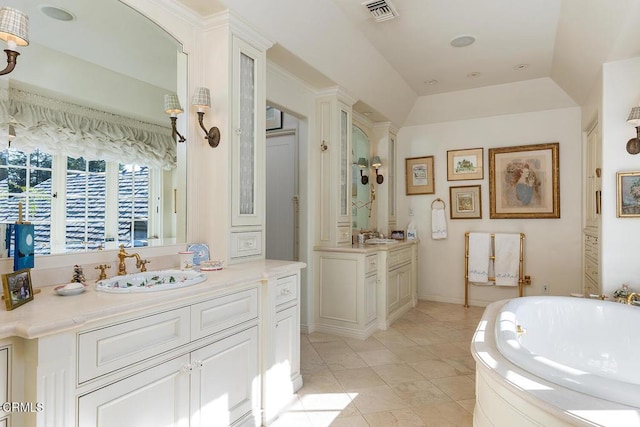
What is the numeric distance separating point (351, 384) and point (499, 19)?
10.6 feet

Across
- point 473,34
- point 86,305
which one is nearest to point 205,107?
point 86,305

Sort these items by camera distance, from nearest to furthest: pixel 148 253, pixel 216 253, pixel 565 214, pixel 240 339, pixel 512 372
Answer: pixel 512 372, pixel 240 339, pixel 148 253, pixel 216 253, pixel 565 214

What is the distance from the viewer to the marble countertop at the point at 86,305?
3.59 feet

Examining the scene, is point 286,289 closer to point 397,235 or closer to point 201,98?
point 201,98

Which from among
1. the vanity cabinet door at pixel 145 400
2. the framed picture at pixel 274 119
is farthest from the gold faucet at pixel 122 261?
the framed picture at pixel 274 119

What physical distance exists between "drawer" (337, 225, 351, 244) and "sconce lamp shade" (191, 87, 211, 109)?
6.73 feet

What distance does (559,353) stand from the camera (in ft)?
7.90

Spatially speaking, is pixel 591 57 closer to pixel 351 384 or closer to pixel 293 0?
pixel 293 0

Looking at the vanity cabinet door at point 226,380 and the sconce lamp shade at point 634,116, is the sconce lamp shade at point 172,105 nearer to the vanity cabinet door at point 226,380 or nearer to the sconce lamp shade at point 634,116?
the vanity cabinet door at point 226,380

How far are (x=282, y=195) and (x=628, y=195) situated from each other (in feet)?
10.4

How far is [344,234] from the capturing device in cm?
398

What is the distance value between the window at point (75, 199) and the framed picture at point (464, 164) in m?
4.19

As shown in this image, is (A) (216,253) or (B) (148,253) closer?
(B) (148,253)

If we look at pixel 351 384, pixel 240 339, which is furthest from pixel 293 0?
pixel 351 384
